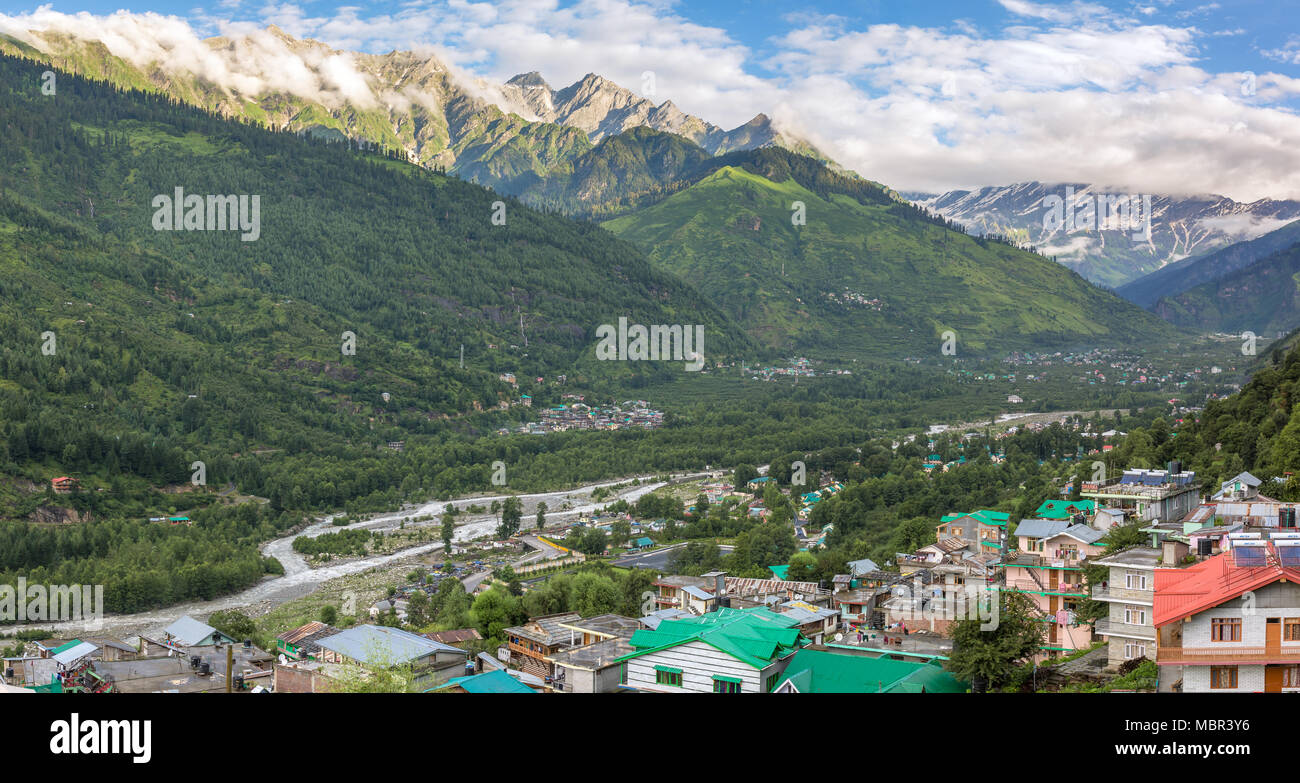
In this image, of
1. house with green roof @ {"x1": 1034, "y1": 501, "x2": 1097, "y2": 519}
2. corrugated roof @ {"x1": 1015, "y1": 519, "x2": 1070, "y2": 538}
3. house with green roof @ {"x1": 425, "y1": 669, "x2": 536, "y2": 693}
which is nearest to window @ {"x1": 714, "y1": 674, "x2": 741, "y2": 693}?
house with green roof @ {"x1": 425, "y1": 669, "x2": 536, "y2": 693}

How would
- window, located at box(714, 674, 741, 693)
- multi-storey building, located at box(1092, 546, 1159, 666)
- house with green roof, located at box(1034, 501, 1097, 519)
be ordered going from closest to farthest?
window, located at box(714, 674, 741, 693), multi-storey building, located at box(1092, 546, 1159, 666), house with green roof, located at box(1034, 501, 1097, 519)

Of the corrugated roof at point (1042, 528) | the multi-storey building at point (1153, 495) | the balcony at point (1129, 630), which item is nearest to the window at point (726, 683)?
the balcony at point (1129, 630)

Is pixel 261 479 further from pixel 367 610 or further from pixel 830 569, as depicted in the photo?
pixel 830 569

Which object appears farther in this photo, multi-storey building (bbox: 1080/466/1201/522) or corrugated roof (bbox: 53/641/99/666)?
multi-storey building (bbox: 1080/466/1201/522)

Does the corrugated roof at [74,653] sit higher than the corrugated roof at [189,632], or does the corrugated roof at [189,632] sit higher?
the corrugated roof at [74,653]

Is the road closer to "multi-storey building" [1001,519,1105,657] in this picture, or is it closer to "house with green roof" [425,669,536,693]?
"house with green roof" [425,669,536,693]

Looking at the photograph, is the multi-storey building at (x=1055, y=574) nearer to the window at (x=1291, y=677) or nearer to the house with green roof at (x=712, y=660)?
the house with green roof at (x=712, y=660)
